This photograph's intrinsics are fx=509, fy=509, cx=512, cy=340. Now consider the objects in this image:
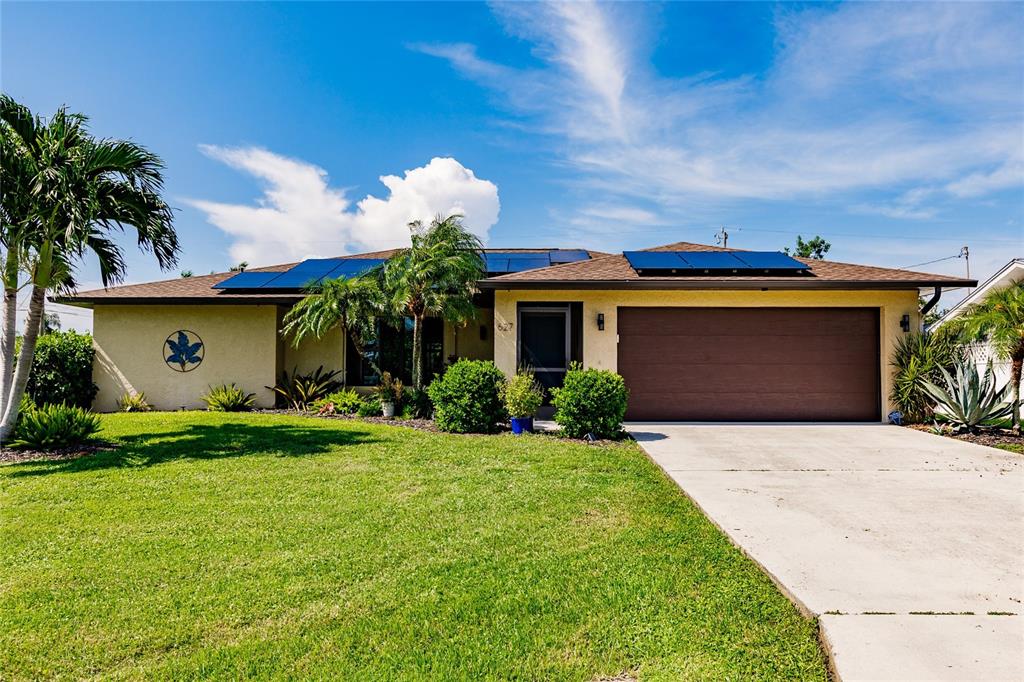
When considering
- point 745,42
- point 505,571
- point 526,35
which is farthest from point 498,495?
point 745,42

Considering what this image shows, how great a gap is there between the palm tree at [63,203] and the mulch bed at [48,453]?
438mm

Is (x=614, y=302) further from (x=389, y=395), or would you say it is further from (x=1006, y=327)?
(x=1006, y=327)

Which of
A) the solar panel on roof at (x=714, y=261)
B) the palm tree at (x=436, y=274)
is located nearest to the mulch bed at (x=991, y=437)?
the solar panel on roof at (x=714, y=261)

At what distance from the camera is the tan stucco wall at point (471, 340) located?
42.7ft

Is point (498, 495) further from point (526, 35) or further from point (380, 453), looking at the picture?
point (526, 35)

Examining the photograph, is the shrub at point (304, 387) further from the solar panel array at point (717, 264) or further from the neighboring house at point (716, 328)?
the solar panel array at point (717, 264)

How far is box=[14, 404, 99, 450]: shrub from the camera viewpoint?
737cm

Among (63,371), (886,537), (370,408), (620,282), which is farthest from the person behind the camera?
(63,371)

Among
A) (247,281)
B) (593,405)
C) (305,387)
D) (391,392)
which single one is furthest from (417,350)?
(247,281)

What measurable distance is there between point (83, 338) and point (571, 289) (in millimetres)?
11956

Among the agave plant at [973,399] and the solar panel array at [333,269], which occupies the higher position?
the solar panel array at [333,269]

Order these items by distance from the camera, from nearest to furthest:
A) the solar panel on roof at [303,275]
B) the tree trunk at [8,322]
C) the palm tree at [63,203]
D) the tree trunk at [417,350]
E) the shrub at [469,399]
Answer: the palm tree at [63,203] → the tree trunk at [8,322] → the shrub at [469,399] → the tree trunk at [417,350] → the solar panel on roof at [303,275]

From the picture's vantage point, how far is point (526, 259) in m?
14.6

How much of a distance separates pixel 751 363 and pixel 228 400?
11784 mm
